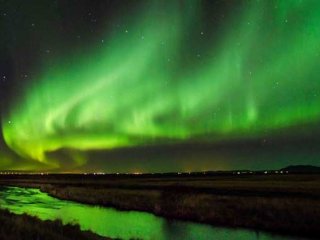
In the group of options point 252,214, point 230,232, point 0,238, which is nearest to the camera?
point 0,238

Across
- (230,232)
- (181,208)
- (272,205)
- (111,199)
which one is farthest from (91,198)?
(230,232)

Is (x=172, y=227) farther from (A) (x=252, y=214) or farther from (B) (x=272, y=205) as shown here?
(B) (x=272, y=205)

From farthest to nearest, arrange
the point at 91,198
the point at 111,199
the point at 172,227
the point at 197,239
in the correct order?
the point at 91,198 < the point at 111,199 < the point at 172,227 < the point at 197,239

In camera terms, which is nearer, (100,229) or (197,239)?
(197,239)

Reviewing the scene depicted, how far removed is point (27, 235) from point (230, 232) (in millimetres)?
12115

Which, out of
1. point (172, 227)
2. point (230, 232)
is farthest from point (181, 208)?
point (230, 232)

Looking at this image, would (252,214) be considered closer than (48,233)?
No

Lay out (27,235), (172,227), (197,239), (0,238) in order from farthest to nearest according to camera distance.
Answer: (172,227), (197,239), (27,235), (0,238)

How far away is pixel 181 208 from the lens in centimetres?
3569

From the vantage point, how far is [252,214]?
3034 cm

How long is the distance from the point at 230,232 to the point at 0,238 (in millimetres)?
13431

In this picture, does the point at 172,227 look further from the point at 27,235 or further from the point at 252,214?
the point at 27,235

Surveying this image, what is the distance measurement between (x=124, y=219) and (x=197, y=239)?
10.1 metres

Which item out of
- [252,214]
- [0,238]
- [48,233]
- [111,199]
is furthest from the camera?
[111,199]
